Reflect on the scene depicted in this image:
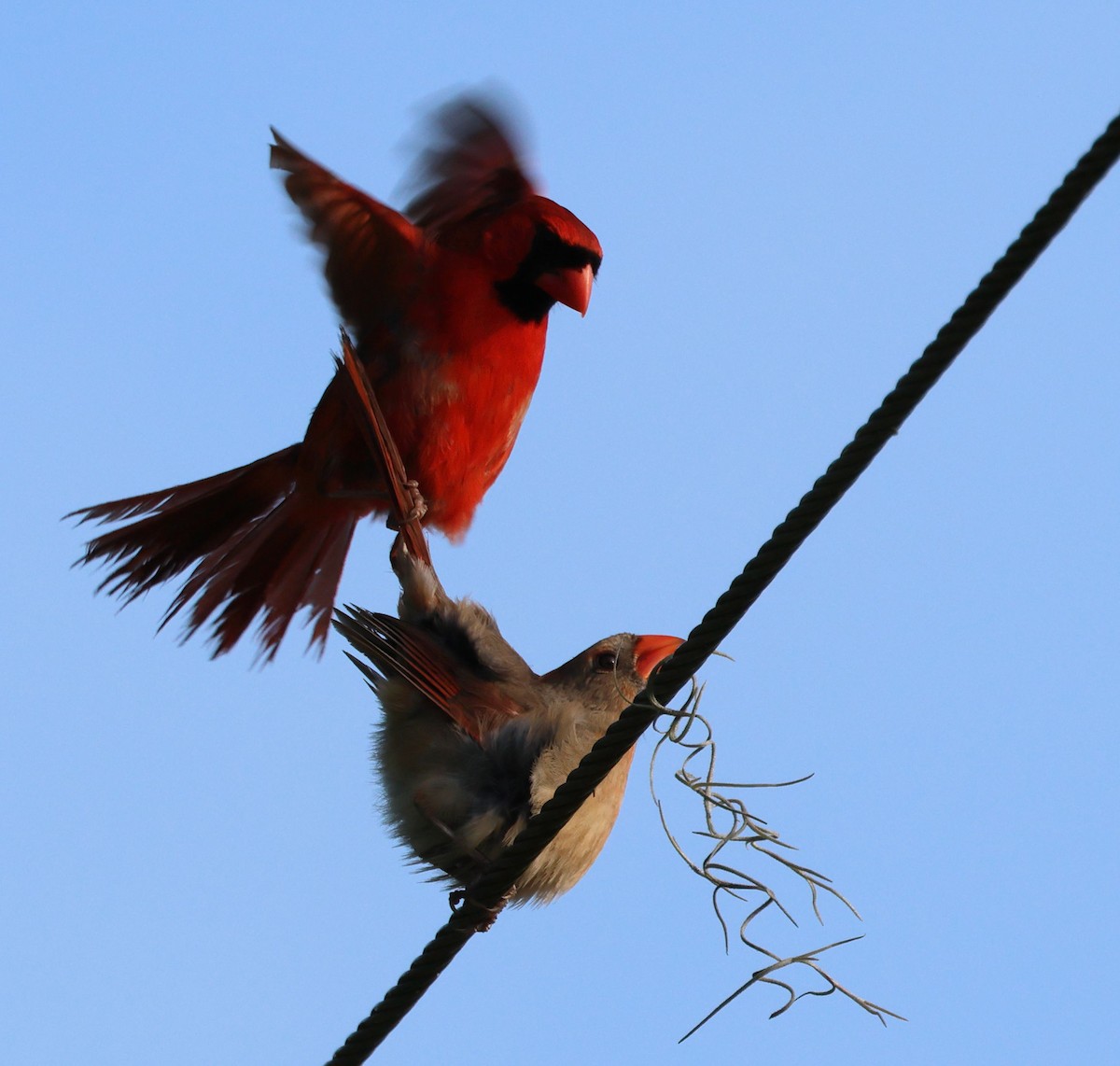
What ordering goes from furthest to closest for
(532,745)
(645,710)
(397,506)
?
(397,506)
(532,745)
(645,710)

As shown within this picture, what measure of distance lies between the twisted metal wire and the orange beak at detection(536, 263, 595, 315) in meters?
2.58

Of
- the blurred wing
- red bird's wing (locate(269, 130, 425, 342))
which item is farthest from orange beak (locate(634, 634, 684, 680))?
the blurred wing

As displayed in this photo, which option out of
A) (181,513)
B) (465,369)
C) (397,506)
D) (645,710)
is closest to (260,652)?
(181,513)

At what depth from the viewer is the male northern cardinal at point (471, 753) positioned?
→ 297cm

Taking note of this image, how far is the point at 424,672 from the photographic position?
3.05 m

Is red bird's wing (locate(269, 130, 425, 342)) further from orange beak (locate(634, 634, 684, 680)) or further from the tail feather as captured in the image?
orange beak (locate(634, 634, 684, 680))

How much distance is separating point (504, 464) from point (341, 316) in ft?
2.48

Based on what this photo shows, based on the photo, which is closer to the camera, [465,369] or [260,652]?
[465,369]

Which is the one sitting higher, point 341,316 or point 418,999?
point 341,316

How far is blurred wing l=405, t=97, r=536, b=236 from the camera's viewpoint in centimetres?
503

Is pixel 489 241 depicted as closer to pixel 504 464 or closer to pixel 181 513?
pixel 504 464

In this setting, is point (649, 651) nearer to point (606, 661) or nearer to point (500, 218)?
point (606, 661)

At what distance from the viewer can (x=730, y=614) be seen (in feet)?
6.83

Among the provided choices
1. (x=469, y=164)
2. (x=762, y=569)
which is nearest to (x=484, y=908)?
(x=762, y=569)
